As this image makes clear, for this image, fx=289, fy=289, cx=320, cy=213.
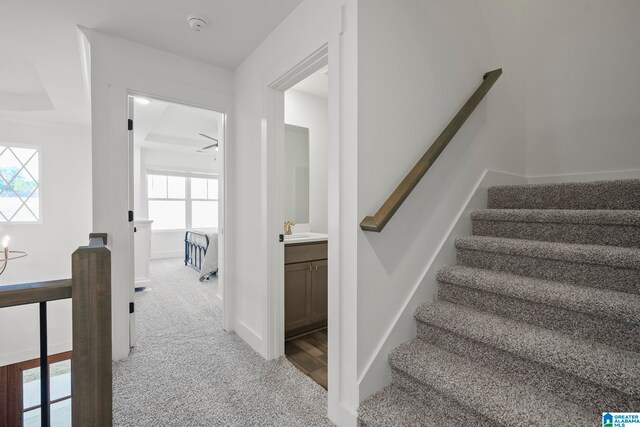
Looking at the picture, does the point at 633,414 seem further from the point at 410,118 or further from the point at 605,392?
the point at 410,118

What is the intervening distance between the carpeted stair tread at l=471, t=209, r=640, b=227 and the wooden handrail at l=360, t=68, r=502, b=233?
67cm

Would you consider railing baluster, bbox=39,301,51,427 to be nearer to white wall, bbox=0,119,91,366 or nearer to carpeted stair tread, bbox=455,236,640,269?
carpeted stair tread, bbox=455,236,640,269

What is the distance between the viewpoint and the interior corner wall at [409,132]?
1.49 metres

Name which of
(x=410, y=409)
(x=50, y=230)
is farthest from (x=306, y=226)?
(x=50, y=230)

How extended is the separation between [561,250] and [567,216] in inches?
11.6

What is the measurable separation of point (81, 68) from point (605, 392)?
→ 422cm

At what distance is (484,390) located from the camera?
1.24 meters

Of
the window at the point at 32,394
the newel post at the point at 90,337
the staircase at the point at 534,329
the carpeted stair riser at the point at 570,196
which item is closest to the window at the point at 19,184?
the window at the point at 32,394

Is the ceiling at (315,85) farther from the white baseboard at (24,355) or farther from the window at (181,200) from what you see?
the window at (181,200)

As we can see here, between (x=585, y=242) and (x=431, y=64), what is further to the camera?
(x=431, y=64)

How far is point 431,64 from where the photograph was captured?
1.82 metres

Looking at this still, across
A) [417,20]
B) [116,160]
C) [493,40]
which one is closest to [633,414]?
[417,20]

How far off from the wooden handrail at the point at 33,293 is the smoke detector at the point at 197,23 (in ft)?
6.51

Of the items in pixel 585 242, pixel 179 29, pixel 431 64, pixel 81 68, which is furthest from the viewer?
pixel 81 68
